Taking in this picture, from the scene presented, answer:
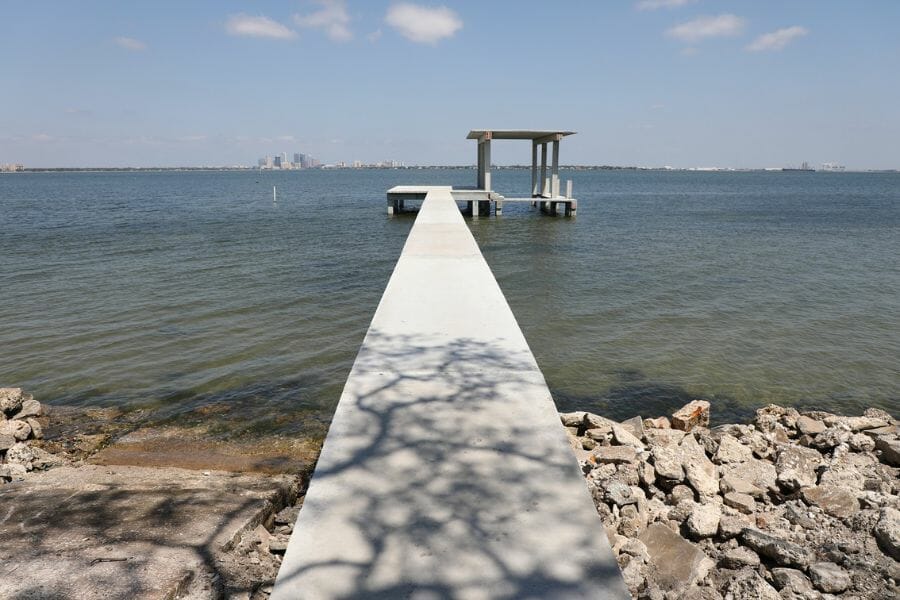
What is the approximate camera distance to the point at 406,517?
2537 mm

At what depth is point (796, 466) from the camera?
5414 mm

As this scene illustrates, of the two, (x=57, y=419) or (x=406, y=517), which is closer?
(x=406, y=517)

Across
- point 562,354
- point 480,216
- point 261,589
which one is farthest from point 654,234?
point 261,589

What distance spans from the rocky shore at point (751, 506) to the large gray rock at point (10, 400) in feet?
22.2

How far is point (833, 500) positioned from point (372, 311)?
9.24m

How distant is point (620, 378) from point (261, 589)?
679cm

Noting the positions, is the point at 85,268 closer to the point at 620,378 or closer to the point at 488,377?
the point at 620,378

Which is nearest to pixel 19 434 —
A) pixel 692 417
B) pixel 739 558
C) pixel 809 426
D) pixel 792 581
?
pixel 739 558

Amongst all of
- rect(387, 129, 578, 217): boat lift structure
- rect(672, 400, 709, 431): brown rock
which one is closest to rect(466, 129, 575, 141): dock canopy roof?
rect(387, 129, 578, 217): boat lift structure

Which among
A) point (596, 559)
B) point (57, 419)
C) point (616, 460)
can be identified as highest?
point (596, 559)

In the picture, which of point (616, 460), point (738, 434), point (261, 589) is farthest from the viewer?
point (738, 434)

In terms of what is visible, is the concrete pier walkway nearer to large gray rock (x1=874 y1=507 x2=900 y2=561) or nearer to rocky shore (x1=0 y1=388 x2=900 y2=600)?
rocky shore (x1=0 y1=388 x2=900 y2=600)

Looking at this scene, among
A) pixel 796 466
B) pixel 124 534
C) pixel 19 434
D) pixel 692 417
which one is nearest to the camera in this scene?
pixel 124 534

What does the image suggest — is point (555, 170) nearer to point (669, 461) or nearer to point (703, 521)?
point (669, 461)
